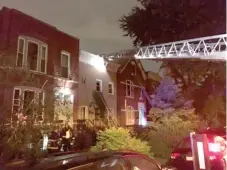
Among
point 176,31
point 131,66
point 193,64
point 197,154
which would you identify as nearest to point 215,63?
point 193,64

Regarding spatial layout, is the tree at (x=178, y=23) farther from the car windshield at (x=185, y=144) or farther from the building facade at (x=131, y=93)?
the car windshield at (x=185, y=144)

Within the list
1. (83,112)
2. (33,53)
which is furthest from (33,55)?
(83,112)

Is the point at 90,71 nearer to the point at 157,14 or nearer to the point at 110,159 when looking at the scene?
the point at 157,14

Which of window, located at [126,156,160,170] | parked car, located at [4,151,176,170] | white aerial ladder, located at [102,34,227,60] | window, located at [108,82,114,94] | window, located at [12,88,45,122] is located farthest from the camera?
window, located at [108,82,114,94]

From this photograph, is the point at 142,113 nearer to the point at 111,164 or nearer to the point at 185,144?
the point at 185,144

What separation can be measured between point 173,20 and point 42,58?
31.5ft

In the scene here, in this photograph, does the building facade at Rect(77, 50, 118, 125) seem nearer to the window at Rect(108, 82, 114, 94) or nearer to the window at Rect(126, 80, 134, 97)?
the window at Rect(108, 82, 114, 94)

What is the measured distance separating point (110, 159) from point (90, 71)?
19.7 m

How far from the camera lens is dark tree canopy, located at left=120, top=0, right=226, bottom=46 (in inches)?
743

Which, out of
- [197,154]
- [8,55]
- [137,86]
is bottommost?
[197,154]

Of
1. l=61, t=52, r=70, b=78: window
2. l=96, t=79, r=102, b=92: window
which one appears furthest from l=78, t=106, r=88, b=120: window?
l=61, t=52, r=70, b=78: window

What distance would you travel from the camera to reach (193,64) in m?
22.8

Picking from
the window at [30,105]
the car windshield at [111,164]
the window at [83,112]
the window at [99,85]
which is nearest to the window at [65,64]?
the window at [83,112]

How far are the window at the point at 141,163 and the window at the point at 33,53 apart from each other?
1328 centimetres
